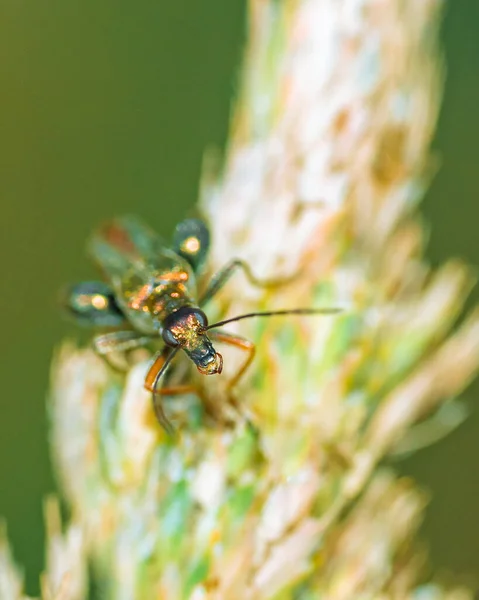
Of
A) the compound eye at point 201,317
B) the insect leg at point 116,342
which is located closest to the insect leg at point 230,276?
the compound eye at point 201,317

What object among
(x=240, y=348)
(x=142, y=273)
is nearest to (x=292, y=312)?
(x=240, y=348)

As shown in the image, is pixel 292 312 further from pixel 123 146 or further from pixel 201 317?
pixel 123 146

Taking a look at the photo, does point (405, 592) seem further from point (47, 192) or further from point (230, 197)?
point (47, 192)

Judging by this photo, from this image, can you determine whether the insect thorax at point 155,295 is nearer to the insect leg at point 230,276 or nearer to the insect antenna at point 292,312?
the insect leg at point 230,276

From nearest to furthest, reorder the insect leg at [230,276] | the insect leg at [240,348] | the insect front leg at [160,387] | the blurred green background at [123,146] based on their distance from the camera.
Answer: the insect front leg at [160,387] → the insect leg at [240,348] → the insect leg at [230,276] → the blurred green background at [123,146]

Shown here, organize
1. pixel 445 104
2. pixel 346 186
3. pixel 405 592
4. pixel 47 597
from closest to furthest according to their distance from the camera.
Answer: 1. pixel 47 597
2. pixel 405 592
3. pixel 346 186
4. pixel 445 104

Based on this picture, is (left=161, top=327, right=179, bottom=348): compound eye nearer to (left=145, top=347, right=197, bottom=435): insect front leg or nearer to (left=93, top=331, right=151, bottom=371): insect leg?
(left=145, top=347, right=197, bottom=435): insect front leg

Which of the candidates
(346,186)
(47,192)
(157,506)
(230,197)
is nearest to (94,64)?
(47,192)
